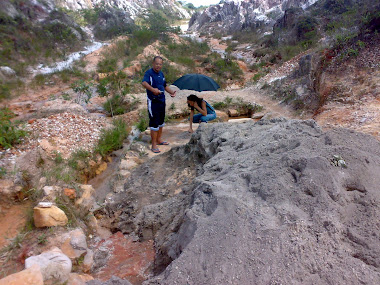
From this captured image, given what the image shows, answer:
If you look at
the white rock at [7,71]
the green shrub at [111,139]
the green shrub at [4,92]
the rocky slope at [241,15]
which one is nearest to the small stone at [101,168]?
the green shrub at [111,139]

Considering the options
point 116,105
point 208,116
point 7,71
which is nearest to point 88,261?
point 208,116

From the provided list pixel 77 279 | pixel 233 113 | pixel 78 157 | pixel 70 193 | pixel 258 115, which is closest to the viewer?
pixel 77 279

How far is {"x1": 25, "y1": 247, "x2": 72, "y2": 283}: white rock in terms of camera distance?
5.47 ft

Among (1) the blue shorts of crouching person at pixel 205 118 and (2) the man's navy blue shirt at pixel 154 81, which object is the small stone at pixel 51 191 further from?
(1) the blue shorts of crouching person at pixel 205 118

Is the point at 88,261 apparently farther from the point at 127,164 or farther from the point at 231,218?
the point at 127,164

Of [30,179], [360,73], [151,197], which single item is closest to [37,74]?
[30,179]

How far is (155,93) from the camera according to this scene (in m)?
3.53

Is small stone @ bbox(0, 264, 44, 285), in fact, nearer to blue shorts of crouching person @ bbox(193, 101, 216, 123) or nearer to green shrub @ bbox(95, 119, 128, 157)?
green shrub @ bbox(95, 119, 128, 157)

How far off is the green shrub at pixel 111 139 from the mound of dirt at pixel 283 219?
2468 millimetres

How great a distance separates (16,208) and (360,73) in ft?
19.9

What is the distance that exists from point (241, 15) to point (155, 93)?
25525mm

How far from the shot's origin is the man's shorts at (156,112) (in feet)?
12.3

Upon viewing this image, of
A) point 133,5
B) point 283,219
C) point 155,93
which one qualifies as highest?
point 133,5

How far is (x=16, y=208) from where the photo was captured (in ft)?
9.37
